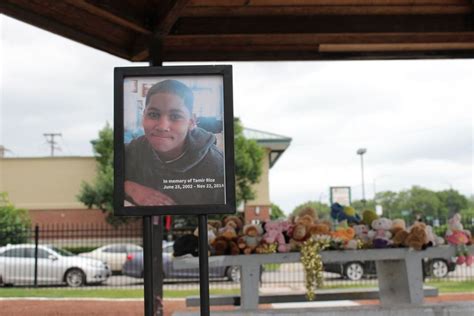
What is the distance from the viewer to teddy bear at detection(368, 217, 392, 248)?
291 inches

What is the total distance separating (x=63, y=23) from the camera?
6.62 meters

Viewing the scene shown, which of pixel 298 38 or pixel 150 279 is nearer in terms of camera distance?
pixel 150 279

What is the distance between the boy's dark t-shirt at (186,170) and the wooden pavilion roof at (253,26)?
2377 mm

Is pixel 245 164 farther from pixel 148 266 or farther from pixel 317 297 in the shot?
pixel 148 266

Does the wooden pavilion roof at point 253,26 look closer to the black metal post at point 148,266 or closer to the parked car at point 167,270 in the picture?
the black metal post at point 148,266

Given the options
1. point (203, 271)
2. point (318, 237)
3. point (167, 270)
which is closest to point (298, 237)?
point (318, 237)

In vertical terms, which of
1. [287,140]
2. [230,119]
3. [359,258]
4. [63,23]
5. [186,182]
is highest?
[287,140]

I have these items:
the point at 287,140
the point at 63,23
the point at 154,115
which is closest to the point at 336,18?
the point at 63,23

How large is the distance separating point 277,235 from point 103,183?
3023 centimetres

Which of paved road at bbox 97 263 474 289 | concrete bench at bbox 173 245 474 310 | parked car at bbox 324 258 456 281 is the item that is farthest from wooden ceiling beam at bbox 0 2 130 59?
parked car at bbox 324 258 456 281

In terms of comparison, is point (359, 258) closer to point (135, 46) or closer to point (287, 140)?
point (135, 46)

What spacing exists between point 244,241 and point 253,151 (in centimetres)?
2853

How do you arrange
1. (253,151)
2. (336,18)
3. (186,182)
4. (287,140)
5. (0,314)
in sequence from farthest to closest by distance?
(287,140) < (253,151) < (0,314) < (336,18) < (186,182)

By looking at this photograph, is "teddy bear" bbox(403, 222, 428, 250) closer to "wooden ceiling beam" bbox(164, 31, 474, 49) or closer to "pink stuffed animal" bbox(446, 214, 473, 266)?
"pink stuffed animal" bbox(446, 214, 473, 266)
